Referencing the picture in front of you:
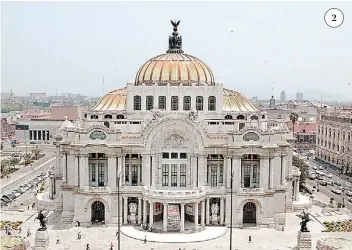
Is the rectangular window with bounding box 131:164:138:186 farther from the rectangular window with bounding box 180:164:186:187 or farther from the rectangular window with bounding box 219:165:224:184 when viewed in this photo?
the rectangular window with bounding box 219:165:224:184

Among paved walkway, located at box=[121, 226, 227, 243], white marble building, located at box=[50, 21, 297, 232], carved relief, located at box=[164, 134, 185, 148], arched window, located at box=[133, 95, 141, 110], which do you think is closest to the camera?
paved walkway, located at box=[121, 226, 227, 243]

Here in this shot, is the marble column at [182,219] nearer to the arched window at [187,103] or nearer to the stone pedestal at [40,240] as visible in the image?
the arched window at [187,103]

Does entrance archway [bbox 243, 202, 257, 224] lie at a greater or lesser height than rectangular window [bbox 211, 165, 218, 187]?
lesser

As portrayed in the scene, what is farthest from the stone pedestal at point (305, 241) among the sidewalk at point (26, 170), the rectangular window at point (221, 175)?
the sidewalk at point (26, 170)

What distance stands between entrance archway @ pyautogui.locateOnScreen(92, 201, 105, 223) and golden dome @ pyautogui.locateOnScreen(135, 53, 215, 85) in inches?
658

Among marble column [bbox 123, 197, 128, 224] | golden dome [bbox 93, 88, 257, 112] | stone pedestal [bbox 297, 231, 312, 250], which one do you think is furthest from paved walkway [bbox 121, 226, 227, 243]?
golden dome [bbox 93, 88, 257, 112]

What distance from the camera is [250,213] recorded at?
208 feet

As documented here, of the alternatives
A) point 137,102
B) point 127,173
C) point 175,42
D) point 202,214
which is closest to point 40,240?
point 127,173

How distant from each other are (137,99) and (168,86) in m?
4.28

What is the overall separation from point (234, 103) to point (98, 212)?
2198 cm

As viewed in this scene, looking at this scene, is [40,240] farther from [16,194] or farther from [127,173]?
[16,194]

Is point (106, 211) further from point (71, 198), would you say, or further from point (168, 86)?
point (168, 86)

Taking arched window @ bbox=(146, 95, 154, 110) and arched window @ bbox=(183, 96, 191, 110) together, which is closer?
arched window @ bbox=(183, 96, 191, 110)

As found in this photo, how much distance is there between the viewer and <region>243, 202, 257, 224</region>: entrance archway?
207ft
